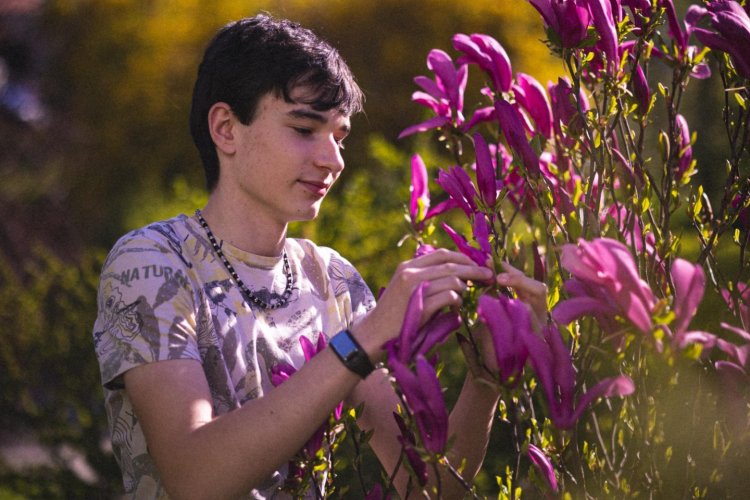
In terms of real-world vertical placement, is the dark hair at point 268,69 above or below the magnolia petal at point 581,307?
above

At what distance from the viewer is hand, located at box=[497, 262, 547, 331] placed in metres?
1.26

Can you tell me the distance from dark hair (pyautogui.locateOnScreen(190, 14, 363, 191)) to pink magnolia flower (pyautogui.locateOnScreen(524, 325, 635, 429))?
0.83 metres

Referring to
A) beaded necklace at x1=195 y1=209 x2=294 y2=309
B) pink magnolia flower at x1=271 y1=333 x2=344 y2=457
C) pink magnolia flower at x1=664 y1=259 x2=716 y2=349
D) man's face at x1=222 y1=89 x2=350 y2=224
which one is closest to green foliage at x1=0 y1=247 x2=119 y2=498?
beaded necklace at x1=195 y1=209 x2=294 y2=309

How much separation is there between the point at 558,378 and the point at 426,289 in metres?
0.21

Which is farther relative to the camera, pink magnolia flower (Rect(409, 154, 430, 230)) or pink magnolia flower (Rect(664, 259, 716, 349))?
pink magnolia flower (Rect(409, 154, 430, 230))

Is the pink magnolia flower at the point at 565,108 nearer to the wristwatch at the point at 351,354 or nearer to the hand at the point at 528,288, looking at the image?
the hand at the point at 528,288

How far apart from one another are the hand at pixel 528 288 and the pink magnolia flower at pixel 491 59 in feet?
1.62

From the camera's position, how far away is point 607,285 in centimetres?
109

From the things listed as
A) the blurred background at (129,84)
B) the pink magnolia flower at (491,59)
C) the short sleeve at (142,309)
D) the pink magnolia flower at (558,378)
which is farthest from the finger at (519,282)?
the blurred background at (129,84)

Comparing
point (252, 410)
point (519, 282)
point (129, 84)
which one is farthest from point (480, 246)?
point (129, 84)

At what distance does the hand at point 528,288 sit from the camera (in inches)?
49.8

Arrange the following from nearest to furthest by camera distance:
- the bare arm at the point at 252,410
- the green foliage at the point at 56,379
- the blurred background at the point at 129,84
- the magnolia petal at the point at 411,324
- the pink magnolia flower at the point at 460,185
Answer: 1. the magnolia petal at the point at 411,324
2. the bare arm at the point at 252,410
3. the pink magnolia flower at the point at 460,185
4. the green foliage at the point at 56,379
5. the blurred background at the point at 129,84

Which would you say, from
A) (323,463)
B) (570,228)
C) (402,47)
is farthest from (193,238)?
(402,47)

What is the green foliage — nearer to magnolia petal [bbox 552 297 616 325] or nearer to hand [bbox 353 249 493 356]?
hand [bbox 353 249 493 356]
